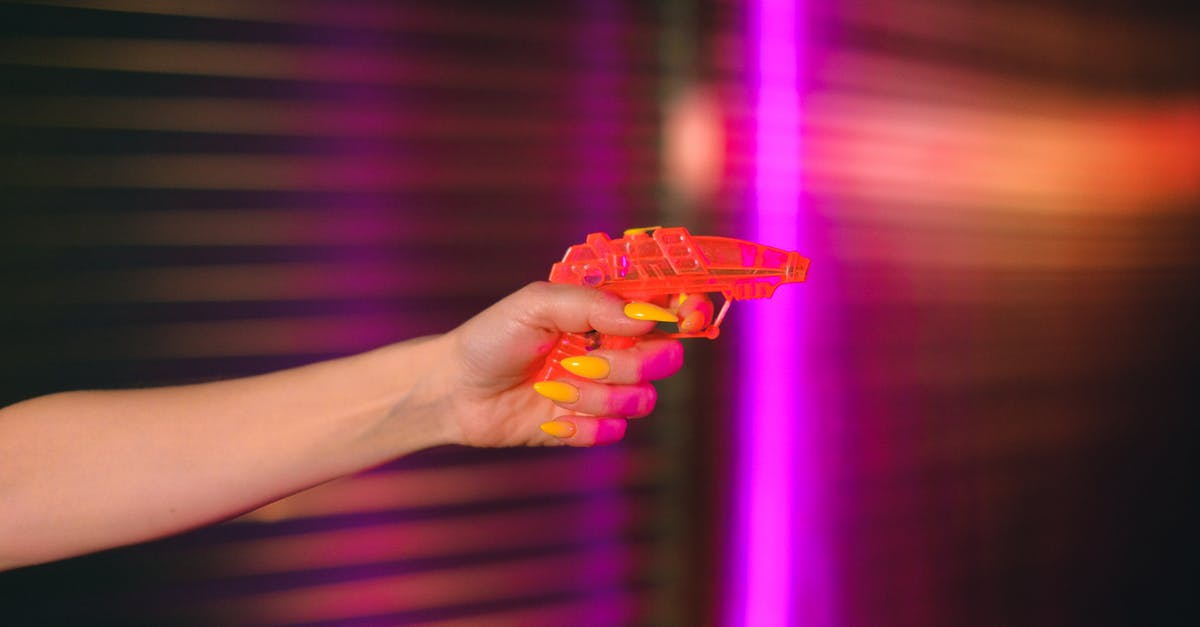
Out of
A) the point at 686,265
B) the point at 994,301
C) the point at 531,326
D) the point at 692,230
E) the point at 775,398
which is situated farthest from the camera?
the point at 994,301

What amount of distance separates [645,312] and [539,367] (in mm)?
316

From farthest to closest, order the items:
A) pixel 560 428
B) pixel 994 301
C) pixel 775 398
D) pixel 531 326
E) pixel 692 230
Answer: pixel 994 301
pixel 775 398
pixel 692 230
pixel 560 428
pixel 531 326

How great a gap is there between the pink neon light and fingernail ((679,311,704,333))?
3.49 feet

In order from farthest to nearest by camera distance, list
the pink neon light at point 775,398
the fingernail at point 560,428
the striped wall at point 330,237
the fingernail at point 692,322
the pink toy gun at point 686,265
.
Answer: the pink neon light at point 775,398 → the striped wall at point 330,237 → the fingernail at point 560,428 → the fingernail at point 692,322 → the pink toy gun at point 686,265

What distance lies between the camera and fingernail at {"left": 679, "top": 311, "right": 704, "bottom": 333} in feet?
3.84

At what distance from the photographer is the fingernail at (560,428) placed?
4.21 feet

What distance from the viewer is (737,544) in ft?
7.43

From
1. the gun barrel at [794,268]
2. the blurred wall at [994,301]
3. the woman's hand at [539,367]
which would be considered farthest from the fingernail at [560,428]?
the blurred wall at [994,301]

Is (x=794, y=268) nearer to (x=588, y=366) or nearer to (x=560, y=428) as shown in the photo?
Result: (x=588, y=366)

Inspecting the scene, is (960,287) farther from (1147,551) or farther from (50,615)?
(50,615)

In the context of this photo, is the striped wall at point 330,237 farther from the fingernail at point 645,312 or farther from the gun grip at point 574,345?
the fingernail at point 645,312

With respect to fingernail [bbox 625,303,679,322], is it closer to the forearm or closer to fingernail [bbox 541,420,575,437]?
fingernail [bbox 541,420,575,437]

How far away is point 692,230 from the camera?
210 centimetres

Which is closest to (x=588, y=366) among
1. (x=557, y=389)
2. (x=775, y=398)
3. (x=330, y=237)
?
(x=557, y=389)
